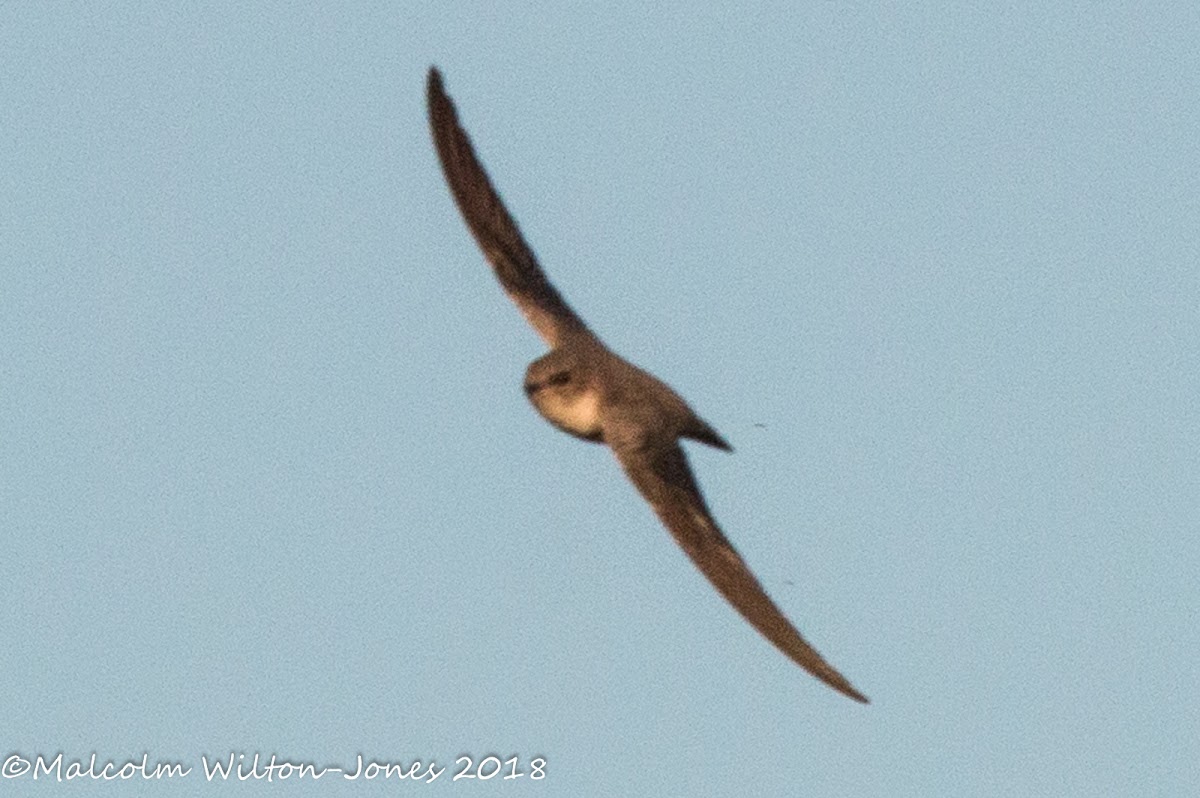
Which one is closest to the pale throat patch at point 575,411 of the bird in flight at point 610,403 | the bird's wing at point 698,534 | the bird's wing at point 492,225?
the bird in flight at point 610,403

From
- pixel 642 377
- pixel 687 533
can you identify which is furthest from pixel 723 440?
pixel 687 533

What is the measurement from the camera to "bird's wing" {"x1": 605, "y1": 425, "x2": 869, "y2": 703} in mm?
12413

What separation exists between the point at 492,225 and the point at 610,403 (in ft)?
7.23

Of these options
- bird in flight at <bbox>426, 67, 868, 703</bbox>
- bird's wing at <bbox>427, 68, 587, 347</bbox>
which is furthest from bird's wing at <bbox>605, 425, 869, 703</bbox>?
bird's wing at <bbox>427, 68, 587, 347</bbox>

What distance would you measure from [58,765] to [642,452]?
3.36 metres

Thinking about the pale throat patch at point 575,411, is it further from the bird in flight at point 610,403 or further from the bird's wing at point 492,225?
the bird's wing at point 492,225

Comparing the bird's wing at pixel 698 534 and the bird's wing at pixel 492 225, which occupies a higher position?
the bird's wing at pixel 492 225

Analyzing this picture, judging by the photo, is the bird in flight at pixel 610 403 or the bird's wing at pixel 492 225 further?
the bird's wing at pixel 492 225

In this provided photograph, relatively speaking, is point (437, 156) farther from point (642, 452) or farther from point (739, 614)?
point (739, 614)

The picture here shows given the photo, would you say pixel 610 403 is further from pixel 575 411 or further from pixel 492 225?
pixel 492 225

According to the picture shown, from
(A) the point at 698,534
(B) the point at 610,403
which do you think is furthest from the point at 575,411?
(A) the point at 698,534

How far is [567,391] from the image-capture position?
14.8m

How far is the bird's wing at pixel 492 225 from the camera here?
15961 mm

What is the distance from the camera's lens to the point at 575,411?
14719 millimetres
